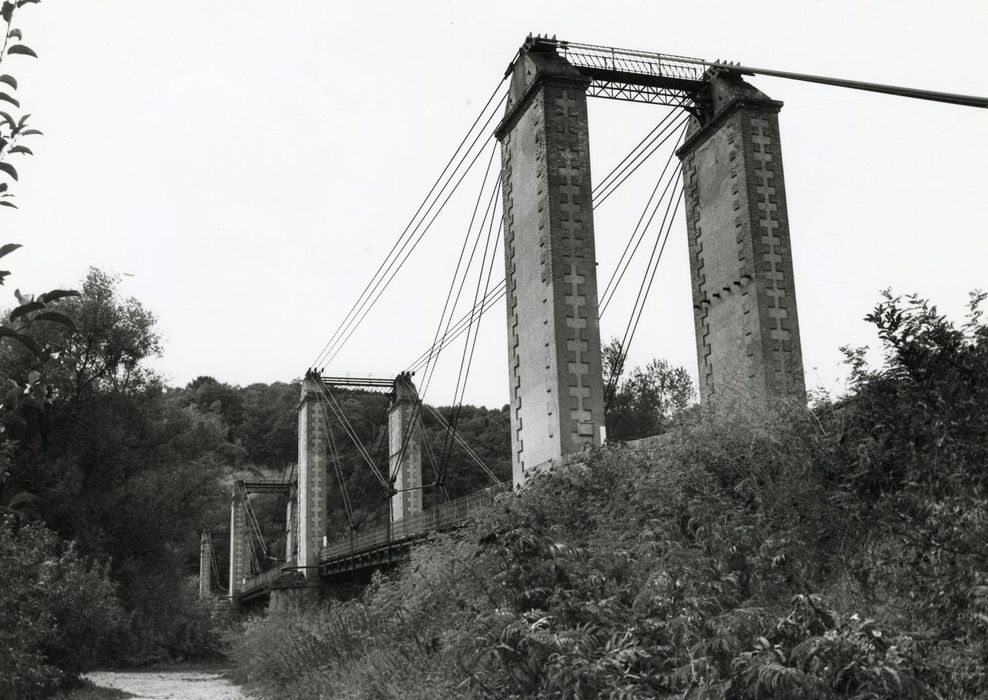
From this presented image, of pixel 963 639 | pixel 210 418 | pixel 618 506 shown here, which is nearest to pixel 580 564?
pixel 963 639

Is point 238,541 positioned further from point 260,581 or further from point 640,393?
point 640,393

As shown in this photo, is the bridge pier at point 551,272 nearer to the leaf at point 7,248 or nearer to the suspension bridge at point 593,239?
the suspension bridge at point 593,239

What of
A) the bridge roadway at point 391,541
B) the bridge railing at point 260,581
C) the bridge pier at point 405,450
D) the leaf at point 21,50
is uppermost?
the bridge pier at point 405,450

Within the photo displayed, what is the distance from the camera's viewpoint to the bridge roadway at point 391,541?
20.7 m

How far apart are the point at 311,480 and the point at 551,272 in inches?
918

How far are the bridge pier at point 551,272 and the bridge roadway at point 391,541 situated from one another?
1.93 metres

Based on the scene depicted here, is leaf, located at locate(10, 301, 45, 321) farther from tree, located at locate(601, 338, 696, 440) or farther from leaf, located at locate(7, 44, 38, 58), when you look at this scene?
tree, located at locate(601, 338, 696, 440)

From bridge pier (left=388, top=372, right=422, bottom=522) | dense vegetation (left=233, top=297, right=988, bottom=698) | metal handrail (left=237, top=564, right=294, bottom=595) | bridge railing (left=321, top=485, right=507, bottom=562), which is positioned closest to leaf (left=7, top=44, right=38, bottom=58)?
dense vegetation (left=233, top=297, right=988, bottom=698)

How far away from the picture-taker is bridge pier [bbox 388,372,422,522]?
3447 cm

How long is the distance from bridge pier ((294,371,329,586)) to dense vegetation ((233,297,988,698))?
24.1 metres

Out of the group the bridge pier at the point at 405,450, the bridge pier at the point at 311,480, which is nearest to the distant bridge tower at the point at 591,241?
the bridge pier at the point at 405,450

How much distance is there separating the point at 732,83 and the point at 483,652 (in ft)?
47.4

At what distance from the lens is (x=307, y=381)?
3947cm

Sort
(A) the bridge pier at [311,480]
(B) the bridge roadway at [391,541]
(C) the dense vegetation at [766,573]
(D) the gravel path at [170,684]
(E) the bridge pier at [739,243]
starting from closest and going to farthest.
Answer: (C) the dense vegetation at [766,573] < (E) the bridge pier at [739,243] < (B) the bridge roadway at [391,541] < (D) the gravel path at [170,684] < (A) the bridge pier at [311,480]
